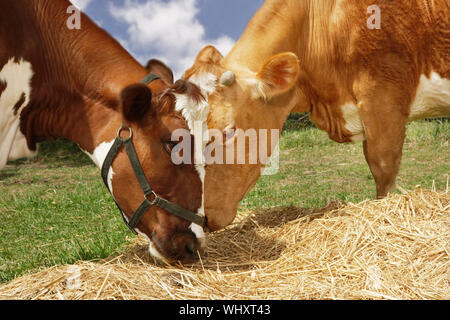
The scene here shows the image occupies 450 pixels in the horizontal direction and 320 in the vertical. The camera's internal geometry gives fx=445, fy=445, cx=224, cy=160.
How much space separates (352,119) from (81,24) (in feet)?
8.23

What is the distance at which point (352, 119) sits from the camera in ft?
13.7

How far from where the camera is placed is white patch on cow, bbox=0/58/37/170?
2857 millimetres

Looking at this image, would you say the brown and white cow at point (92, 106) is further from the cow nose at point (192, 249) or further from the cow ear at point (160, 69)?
the cow ear at point (160, 69)

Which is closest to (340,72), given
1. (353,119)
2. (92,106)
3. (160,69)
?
(353,119)

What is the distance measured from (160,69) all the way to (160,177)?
0.97 meters

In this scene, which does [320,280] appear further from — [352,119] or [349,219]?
[352,119]

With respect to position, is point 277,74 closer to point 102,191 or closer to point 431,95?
point 431,95

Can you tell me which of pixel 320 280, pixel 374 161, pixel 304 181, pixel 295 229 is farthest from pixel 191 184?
pixel 304 181

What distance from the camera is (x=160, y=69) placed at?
3.38 meters

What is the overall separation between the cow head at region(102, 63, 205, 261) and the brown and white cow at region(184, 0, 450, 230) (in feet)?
1.60
